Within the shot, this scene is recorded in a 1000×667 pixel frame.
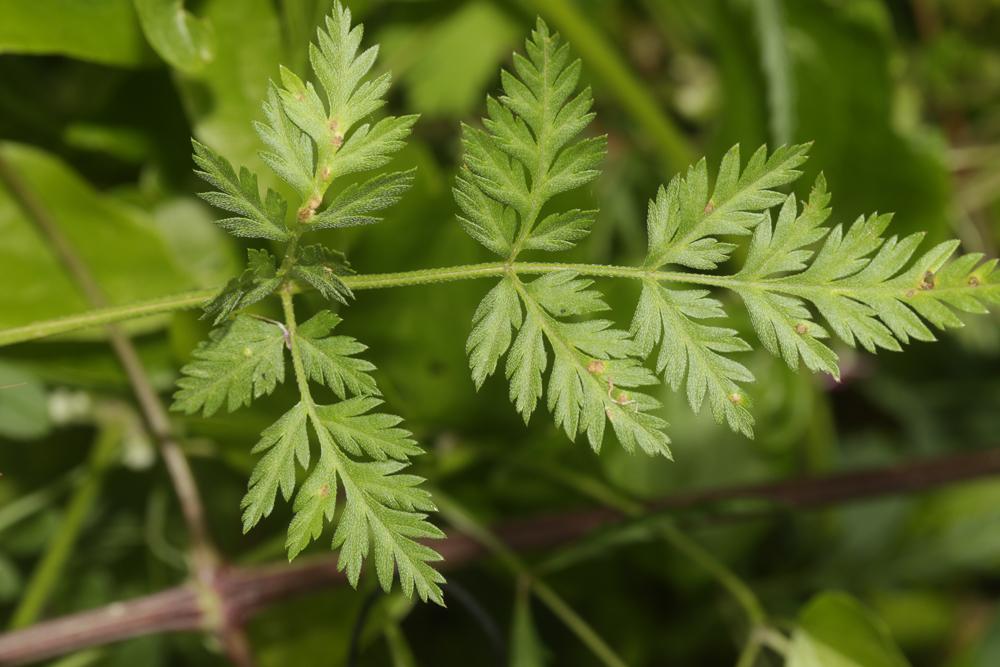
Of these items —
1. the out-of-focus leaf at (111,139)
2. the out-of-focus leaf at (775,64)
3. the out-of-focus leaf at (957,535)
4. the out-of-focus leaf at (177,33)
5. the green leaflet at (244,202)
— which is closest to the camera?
the green leaflet at (244,202)

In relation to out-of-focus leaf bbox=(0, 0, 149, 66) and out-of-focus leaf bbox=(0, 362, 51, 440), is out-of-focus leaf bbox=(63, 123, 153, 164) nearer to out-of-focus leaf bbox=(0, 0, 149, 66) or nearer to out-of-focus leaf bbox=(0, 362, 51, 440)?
out-of-focus leaf bbox=(0, 0, 149, 66)

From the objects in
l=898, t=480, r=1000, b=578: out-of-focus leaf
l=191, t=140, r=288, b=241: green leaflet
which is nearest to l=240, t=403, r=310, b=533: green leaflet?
l=191, t=140, r=288, b=241: green leaflet

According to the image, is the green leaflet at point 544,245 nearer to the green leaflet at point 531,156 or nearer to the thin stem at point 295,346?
the green leaflet at point 531,156

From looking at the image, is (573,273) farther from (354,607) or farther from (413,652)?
(413,652)

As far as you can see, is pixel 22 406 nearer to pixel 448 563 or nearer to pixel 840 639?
pixel 448 563

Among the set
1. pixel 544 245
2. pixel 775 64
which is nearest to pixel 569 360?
pixel 544 245


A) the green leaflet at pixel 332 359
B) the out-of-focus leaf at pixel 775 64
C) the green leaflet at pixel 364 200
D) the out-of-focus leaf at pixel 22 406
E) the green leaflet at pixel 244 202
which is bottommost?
the out-of-focus leaf at pixel 22 406

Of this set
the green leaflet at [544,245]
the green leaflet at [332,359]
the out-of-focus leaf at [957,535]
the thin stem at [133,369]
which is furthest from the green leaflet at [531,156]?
the out-of-focus leaf at [957,535]
